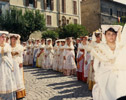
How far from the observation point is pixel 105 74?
10.4 ft

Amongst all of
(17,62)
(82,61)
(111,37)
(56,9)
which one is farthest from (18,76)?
(56,9)

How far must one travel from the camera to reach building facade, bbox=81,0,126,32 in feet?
110

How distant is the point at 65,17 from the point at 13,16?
10.6 meters

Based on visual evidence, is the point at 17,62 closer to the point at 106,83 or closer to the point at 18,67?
the point at 18,67

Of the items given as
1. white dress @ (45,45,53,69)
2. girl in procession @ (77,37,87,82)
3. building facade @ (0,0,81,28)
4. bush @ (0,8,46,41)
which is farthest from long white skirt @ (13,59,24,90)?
building facade @ (0,0,81,28)

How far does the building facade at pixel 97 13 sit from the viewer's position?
110 feet

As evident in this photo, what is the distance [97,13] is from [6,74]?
3077 centimetres

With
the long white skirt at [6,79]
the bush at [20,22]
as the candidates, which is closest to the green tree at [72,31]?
the bush at [20,22]

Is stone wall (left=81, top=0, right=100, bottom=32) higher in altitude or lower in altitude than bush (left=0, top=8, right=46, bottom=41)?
higher

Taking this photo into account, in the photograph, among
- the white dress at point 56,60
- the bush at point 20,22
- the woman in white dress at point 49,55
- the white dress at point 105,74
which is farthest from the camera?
the bush at point 20,22

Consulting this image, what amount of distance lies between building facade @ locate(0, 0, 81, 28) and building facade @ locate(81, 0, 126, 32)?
3946mm

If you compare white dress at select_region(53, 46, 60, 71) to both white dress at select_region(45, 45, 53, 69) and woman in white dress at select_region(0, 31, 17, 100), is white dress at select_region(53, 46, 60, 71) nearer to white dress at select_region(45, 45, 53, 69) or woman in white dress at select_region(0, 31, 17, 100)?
white dress at select_region(45, 45, 53, 69)

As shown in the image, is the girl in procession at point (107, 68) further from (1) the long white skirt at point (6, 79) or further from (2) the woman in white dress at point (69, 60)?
(2) the woman in white dress at point (69, 60)

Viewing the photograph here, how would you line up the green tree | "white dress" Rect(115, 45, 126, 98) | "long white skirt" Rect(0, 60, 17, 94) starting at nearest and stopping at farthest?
"white dress" Rect(115, 45, 126, 98), "long white skirt" Rect(0, 60, 17, 94), the green tree
